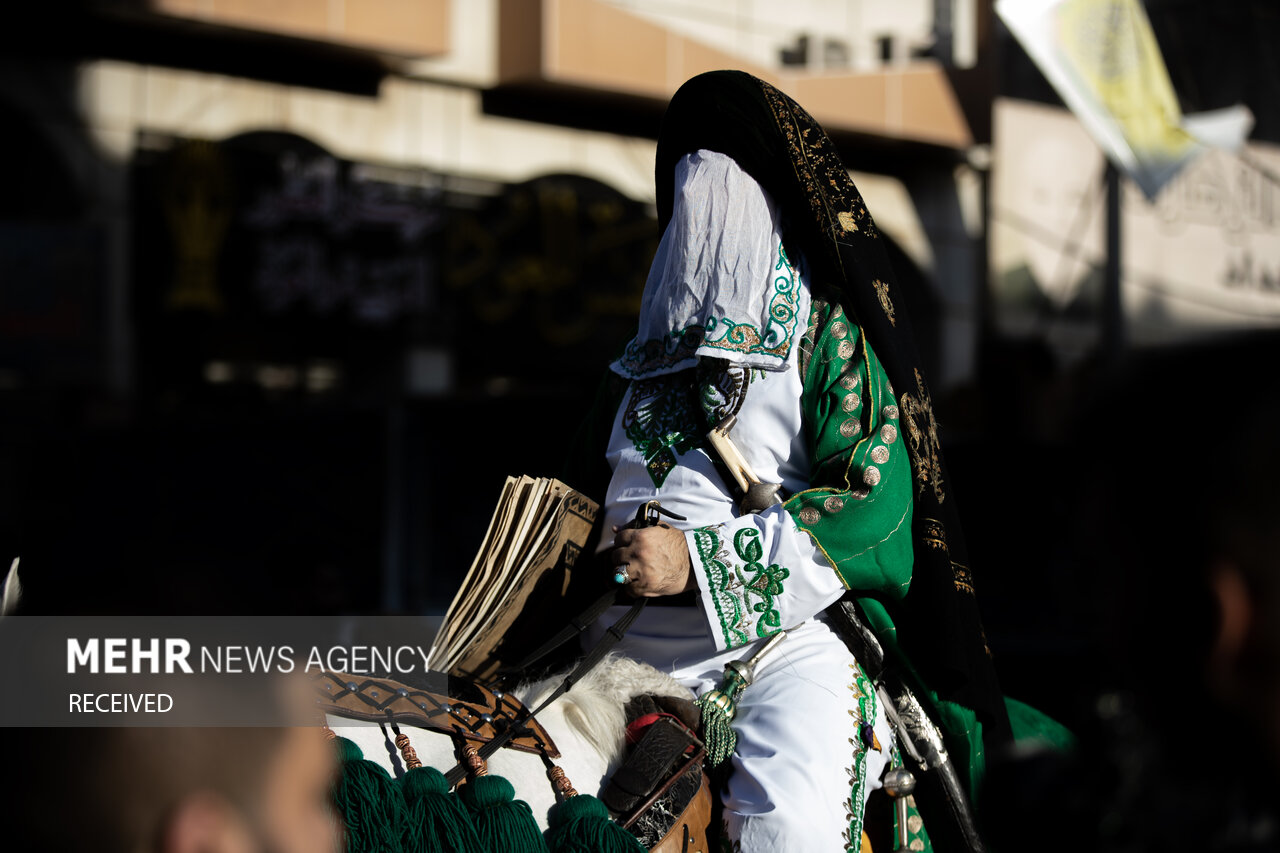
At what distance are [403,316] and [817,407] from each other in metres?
8.76

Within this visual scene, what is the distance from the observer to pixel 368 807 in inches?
64.6

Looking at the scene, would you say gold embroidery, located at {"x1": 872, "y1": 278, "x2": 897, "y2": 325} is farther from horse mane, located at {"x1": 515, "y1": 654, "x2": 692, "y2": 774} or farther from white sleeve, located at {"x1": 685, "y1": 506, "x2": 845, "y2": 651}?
horse mane, located at {"x1": 515, "y1": 654, "x2": 692, "y2": 774}

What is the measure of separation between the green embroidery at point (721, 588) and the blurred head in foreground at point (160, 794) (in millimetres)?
1034

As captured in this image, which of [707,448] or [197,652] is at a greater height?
[707,448]

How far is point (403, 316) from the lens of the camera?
10711 millimetres

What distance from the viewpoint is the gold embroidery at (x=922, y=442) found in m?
2.33

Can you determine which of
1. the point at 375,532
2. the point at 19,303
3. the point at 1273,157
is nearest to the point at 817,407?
the point at 375,532

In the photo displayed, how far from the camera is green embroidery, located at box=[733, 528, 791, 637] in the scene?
2.17m

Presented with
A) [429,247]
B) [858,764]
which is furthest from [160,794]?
[429,247]

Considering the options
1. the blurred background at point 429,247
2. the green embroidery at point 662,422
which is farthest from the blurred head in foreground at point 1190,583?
the blurred background at point 429,247

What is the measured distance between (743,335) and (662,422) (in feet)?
0.78

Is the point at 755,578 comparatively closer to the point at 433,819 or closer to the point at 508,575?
the point at 508,575

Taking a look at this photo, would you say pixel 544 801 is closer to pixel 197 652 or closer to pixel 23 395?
pixel 197 652

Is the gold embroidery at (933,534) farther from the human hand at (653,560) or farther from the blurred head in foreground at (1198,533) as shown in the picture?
the blurred head in foreground at (1198,533)
